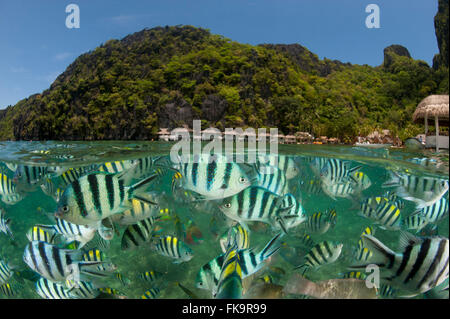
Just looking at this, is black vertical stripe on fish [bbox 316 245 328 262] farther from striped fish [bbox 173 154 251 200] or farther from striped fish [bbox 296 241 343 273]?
striped fish [bbox 173 154 251 200]

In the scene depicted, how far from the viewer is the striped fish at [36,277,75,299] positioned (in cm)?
270

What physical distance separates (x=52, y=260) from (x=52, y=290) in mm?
691

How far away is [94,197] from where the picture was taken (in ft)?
6.76

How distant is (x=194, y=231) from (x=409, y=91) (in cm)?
2848

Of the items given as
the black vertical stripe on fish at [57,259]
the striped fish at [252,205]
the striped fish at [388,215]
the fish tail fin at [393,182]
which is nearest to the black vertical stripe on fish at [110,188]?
the black vertical stripe on fish at [57,259]

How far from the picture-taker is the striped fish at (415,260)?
6.13 ft

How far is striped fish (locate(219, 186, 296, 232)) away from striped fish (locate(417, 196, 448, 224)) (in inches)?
95.0

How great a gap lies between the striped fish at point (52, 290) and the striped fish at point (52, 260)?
423mm

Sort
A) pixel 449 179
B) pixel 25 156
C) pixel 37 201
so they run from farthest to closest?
pixel 37 201 → pixel 25 156 → pixel 449 179

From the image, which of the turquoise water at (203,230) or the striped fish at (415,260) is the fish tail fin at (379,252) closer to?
the striped fish at (415,260)
